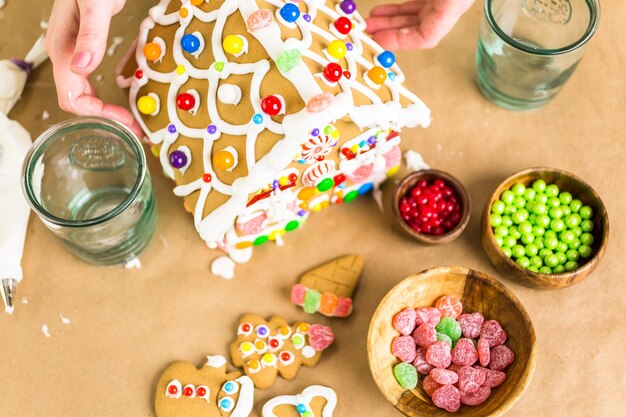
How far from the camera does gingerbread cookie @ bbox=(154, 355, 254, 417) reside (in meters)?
1.12

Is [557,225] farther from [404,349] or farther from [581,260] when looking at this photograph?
[404,349]

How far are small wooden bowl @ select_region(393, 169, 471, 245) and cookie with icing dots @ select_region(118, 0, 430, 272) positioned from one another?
8cm

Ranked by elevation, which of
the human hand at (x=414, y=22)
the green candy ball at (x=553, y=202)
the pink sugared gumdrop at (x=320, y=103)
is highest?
the pink sugared gumdrop at (x=320, y=103)

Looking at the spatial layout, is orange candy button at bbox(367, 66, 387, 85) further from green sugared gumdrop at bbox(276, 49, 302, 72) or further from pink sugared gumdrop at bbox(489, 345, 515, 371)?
pink sugared gumdrop at bbox(489, 345, 515, 371)

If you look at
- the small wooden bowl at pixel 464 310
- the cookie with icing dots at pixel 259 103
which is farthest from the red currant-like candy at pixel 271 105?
the small wooden bowl at pixel 464 310

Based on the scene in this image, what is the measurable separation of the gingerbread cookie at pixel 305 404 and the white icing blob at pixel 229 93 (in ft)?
1.49

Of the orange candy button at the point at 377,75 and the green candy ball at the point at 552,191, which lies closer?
the orange candy button at the point at 377,75

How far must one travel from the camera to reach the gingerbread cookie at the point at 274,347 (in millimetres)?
1144

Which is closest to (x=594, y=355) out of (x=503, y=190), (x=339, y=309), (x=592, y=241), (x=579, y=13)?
(x=592, y=241)

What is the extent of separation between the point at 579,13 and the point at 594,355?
0.55 meters

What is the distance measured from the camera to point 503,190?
46.9 inches

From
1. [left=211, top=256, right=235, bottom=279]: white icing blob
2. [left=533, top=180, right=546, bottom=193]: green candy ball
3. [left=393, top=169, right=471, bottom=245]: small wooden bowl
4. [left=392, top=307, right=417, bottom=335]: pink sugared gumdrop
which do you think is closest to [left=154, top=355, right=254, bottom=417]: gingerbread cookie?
[left=211, top=256, right=235, bottom=279]: white icing blob

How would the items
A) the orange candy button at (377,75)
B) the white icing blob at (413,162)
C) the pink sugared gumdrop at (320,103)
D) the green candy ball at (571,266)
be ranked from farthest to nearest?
the white icing blob at (413,162) → the green candy ball at (571,266) → the orange candy button at (377,75) → the pink sugared gumdrop at (320,103)

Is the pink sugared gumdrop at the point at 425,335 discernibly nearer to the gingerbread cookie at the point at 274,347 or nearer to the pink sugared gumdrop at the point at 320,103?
the gingerbread cookie at the point at 274,347
